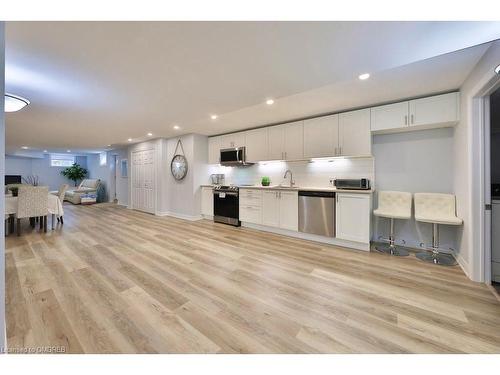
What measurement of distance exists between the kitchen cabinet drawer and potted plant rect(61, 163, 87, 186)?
35.2 ft

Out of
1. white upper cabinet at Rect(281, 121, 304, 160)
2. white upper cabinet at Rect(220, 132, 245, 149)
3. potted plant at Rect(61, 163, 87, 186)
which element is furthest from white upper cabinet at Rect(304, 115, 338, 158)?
potted plant at Rect(61, 163, 87, 186)

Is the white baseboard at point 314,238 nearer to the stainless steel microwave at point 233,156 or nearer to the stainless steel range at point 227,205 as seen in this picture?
the stainless steel range at point 227,205

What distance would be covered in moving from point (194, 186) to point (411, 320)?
483 cm

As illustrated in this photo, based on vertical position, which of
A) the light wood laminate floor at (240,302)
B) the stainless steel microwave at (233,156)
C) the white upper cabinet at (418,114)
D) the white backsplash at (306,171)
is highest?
the white upper cabinet at (418,114)

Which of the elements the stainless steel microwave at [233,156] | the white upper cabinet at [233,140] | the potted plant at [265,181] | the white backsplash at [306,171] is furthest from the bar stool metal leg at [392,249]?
the white upper cabinet at [233,140]

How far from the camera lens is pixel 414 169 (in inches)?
Answer: 130

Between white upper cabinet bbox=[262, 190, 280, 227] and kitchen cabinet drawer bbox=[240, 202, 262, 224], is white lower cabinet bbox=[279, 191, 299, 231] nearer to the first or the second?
white upper cabinet bbox=[262, 190, 280, 227]

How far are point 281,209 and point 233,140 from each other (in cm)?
Result: 215

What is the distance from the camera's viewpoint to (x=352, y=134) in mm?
3439

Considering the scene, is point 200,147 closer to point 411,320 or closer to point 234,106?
point 234,106

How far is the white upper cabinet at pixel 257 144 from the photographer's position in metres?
4.55

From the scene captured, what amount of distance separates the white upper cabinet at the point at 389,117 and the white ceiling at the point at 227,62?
0.63 feet

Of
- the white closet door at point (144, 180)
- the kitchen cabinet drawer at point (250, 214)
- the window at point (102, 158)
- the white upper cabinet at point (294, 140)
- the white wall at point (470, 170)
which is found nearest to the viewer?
the white wall at point (470, 170)

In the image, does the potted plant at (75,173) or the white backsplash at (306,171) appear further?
the potted plant at (75,173)
